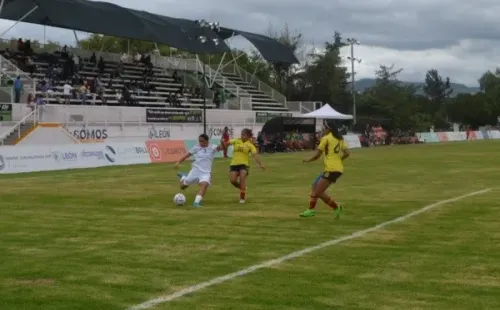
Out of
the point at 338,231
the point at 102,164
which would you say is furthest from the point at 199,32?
the point at 338,231

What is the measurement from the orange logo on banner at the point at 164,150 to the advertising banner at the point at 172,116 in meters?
6.04

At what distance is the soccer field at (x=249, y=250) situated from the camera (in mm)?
7695

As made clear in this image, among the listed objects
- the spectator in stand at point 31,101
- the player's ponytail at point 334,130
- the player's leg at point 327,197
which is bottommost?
the player's leg at point 327,197

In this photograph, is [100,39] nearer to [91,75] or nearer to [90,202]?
[91,75]

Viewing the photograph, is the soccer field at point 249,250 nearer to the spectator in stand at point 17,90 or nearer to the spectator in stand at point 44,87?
the spectator in stand at point 17,90

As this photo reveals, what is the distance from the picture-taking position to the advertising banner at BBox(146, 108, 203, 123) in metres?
46.5

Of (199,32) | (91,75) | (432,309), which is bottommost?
(432,309)

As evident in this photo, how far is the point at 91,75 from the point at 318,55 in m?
57.4

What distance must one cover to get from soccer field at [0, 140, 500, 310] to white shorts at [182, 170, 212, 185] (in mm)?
633

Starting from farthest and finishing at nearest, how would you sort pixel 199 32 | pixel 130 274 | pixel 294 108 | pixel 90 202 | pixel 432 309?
1. pixel 294 108
2. pixel 199 32
3. pixel 90 202
4. pixel 130 274
5. pixel 432 309

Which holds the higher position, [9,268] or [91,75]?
[91,75]

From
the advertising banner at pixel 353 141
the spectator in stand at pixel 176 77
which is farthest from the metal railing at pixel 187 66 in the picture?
the advertising banner at pixel 353 141

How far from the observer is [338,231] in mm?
12312

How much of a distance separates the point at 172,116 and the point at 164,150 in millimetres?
8823
